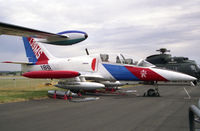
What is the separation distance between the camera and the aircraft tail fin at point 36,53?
48.3ft

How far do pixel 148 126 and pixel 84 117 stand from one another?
196 cm

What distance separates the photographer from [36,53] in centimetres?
1476

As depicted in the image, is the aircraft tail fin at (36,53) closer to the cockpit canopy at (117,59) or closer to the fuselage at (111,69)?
the fuselage at (111,69)

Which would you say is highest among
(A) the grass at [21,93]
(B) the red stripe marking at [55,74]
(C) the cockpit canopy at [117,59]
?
(C) the cockpit canopy at [117,59]

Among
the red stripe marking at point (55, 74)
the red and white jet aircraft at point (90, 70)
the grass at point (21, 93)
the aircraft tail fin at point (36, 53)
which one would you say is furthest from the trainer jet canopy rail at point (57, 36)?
the aircraft tail fin at point (36, 53)

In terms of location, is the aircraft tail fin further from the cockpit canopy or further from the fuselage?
the cockpit canopy

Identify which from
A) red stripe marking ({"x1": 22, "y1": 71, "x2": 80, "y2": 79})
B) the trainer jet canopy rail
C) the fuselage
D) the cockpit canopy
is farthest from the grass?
the cockpit canopy

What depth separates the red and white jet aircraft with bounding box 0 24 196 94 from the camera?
1114cm

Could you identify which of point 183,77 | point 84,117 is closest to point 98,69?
point 183,77

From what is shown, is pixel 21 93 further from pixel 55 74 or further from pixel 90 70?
pixel 90 70

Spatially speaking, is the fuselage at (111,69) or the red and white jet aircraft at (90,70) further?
the red and white jet aircraft at (90,70)

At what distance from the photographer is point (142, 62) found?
11828mm

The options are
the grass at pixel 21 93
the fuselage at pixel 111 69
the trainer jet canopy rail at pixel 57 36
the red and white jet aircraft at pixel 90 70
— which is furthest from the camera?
the red and white jet aircraft at pixel 90 70

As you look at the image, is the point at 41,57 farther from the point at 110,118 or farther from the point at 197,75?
the point at 197,75
